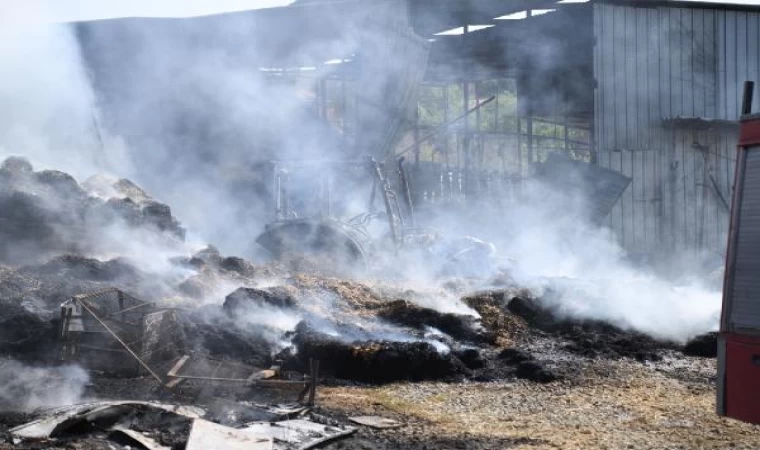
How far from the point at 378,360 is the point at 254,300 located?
206cm

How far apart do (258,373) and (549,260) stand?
10.4m

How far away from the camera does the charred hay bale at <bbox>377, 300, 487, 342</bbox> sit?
425 inches

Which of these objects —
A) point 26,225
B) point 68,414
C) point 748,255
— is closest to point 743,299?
point 748,255

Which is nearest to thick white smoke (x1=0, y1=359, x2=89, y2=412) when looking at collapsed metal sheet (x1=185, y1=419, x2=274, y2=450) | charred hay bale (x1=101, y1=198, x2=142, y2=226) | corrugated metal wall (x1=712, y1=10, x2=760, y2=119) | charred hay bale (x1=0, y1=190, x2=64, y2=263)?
collapsed metal sheet (x1=185, y1=419, x2=274, y2=450)

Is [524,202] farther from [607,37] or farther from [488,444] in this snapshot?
[488,444]

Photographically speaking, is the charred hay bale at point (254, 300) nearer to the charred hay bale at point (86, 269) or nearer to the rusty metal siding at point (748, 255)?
the charred hay bale at point (86, 269)

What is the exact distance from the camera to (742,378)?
17.5 feet

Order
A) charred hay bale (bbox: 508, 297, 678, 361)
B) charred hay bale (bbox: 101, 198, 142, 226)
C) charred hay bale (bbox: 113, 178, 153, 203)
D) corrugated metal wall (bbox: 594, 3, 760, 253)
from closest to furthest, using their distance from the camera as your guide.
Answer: charred hay bale (bbox: 508, 297, 678, 361) → charred hay bale (bbox: 101, 198, 142, 226) → charred hay bale (bbox: 113, 178, 153, 203) → corrugated metal wall (bbox: 594, 3, 760, 253)

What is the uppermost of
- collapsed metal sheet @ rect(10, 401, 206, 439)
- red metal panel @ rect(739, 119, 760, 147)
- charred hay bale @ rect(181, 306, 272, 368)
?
red metal panel @ rect(739, 119, 760, 147)

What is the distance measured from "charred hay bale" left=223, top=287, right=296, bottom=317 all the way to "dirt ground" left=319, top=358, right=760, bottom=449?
2.13 meters

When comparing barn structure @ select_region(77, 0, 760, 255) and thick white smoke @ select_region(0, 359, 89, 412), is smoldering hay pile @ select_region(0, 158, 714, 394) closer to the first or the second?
thick white smoke @ select_region(0, 359, 89, 412)

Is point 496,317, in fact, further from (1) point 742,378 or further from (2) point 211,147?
(2) point 211,147

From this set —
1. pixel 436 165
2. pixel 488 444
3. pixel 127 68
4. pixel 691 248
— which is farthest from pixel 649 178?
pixel 488 444

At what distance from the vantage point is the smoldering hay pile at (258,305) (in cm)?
936
